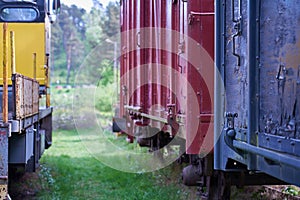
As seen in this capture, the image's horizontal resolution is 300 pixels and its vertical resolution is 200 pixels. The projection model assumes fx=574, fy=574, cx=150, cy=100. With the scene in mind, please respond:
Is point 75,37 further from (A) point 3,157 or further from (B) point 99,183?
(A) point 3,157

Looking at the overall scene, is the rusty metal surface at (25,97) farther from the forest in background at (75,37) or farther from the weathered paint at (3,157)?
the forest in background at (75,37)

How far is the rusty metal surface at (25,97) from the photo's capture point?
6.63m

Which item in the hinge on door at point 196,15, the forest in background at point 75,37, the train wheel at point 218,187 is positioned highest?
the forest in background at point 75,37

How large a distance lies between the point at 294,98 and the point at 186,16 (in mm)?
2982

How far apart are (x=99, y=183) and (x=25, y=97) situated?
18.5 ft

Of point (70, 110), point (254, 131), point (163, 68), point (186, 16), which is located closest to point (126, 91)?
point (163, 68)

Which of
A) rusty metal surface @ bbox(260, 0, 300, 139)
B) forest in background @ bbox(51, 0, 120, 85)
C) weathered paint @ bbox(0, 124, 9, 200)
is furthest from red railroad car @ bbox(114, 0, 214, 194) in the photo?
forest in background @ bbox(51, 0, 120, 85)

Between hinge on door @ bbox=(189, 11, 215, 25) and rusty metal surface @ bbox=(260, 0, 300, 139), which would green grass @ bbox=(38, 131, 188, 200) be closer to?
hinge on door @ bbox=(189, 11, 215, 25)

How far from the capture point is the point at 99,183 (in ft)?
41.4

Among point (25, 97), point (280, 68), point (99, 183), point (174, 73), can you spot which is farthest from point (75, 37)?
point (280, 68)

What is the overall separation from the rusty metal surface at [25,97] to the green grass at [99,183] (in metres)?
2.63

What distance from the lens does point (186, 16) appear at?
6.14 m

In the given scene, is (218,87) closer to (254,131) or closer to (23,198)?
(254,131)

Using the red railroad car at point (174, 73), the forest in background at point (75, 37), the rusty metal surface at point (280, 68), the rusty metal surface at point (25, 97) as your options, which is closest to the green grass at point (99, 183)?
the red railroad car at point (174, 73)
